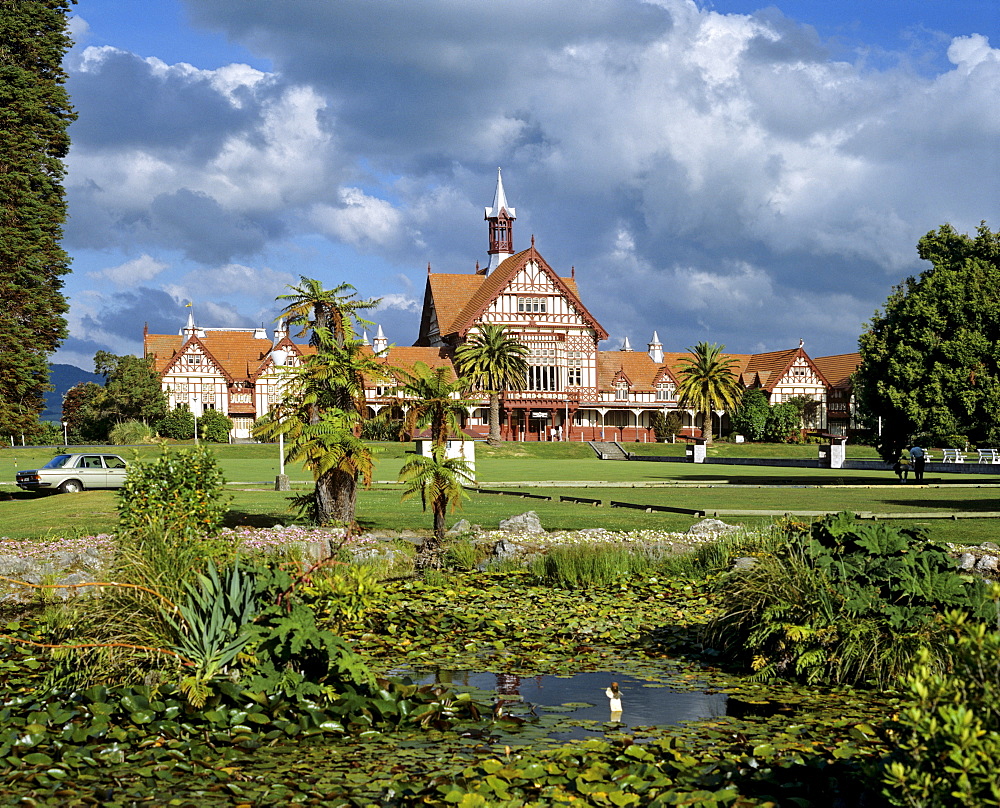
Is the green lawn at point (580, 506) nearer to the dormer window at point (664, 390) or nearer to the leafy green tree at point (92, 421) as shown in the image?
the leafy green tree at point (92, 421)

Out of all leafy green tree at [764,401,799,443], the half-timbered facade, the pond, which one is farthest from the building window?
the pond

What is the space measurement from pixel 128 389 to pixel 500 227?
3668 cm

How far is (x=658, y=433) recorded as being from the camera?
277ft

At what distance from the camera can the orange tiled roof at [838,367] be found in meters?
95.4

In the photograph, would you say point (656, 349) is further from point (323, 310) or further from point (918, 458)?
point (323, 310)

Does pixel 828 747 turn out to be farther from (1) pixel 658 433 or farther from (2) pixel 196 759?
(1) pixel 658 433

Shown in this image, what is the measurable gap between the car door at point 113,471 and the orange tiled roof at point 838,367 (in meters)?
77.0

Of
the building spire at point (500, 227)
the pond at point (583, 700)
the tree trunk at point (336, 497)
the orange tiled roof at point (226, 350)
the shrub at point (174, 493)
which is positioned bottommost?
the pond at point (583, 700)

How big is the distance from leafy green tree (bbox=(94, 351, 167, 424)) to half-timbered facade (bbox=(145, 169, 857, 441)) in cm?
927

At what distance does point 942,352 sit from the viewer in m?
31.4

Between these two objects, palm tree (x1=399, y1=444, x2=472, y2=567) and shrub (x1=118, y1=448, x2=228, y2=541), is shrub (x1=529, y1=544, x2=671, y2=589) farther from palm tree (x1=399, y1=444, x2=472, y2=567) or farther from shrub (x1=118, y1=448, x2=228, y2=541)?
shrub (x1=118, y1=448, x2=228, y2=541)

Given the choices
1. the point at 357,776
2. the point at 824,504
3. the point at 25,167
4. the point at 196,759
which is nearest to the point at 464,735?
the point at 357,776

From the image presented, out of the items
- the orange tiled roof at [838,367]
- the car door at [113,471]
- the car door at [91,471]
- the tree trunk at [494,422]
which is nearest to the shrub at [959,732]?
the car door at [113,471]

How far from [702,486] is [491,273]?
60705 mm
